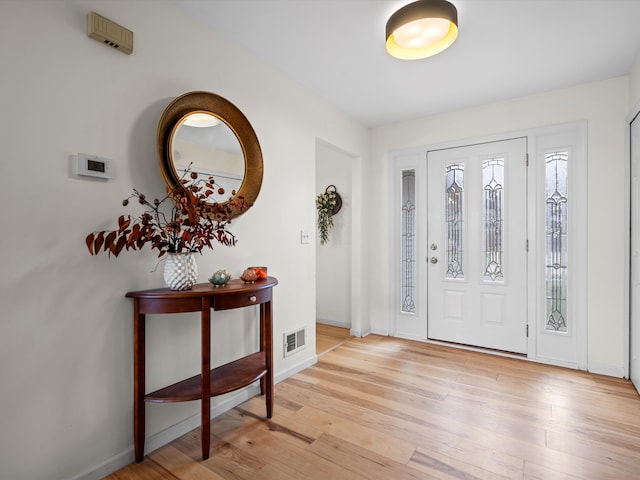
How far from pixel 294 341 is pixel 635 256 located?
2765 millimetres

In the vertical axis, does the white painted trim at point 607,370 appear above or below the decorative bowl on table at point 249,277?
below

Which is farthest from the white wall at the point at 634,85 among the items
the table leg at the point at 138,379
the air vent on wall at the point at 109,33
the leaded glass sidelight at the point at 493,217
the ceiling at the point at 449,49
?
the table leg at the point at 138,379

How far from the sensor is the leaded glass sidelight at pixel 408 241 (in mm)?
3834

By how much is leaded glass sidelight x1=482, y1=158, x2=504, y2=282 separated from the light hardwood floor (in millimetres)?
950

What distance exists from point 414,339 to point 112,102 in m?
3.50

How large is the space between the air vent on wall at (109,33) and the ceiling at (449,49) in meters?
0.46

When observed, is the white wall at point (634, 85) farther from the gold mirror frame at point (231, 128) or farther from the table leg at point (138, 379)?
the table leg at point (138, 379)

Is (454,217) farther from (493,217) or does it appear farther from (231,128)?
(231,128)

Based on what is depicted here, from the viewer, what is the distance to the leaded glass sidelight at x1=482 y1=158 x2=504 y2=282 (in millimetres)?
3326

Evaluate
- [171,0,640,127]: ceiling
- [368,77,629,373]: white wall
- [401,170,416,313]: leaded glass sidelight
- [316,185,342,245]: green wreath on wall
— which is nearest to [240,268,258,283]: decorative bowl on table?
[171,0,640,127]: ceiling

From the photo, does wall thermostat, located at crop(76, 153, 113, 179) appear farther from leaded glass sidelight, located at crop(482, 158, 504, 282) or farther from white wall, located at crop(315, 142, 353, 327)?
leaded glass sidelight, located at crop(482, 158, 504, 282)

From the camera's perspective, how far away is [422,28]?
1948 millimetres

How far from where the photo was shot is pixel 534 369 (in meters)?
2.96

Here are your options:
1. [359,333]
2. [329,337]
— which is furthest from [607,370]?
[329,337]
